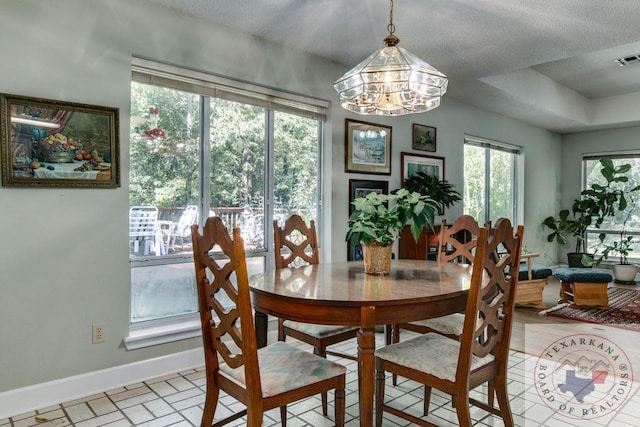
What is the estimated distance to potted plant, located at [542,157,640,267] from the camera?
252 inches

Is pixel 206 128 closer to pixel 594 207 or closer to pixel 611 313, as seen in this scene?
pixel 611 313

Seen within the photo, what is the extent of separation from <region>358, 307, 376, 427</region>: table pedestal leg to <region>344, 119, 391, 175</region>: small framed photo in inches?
97.3

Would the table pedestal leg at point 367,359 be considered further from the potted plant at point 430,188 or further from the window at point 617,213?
the window at point 617,213

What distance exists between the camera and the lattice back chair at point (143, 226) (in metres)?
2.78

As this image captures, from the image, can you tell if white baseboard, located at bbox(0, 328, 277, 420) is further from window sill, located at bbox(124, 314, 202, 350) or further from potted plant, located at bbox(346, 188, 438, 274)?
potted plant, located at bbox(346, 188, 438, 274)

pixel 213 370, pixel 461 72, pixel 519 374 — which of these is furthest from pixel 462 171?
pixel 213 370

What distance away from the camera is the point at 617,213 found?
6.92m

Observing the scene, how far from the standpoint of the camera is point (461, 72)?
4125 mm

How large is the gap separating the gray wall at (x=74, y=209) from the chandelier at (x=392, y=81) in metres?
1.15

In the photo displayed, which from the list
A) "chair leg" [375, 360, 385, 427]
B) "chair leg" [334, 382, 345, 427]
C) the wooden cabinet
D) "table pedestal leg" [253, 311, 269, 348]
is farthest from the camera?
the wooden cabinet

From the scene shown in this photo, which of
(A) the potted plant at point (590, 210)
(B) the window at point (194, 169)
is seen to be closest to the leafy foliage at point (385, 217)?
(B) the window at point (194, 169)

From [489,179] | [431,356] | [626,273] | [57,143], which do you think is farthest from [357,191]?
[626,273]

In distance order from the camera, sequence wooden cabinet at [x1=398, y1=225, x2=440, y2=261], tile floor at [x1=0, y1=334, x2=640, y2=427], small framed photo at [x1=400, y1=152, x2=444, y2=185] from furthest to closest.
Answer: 1. small framed photo at [x1=400, y1=152, x2=444, y2=185]
2. wooden cabinet at [x1=398, y1=225, x2=440, y2=261]
3. tile floor at [x1=0, y1=334, x2=640, y2=427]

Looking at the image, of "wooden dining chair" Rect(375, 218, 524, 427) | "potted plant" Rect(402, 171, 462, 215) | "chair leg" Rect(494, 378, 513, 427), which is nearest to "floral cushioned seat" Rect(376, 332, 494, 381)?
"wooden dining chair" Rect(375, 218, 524, 427)
